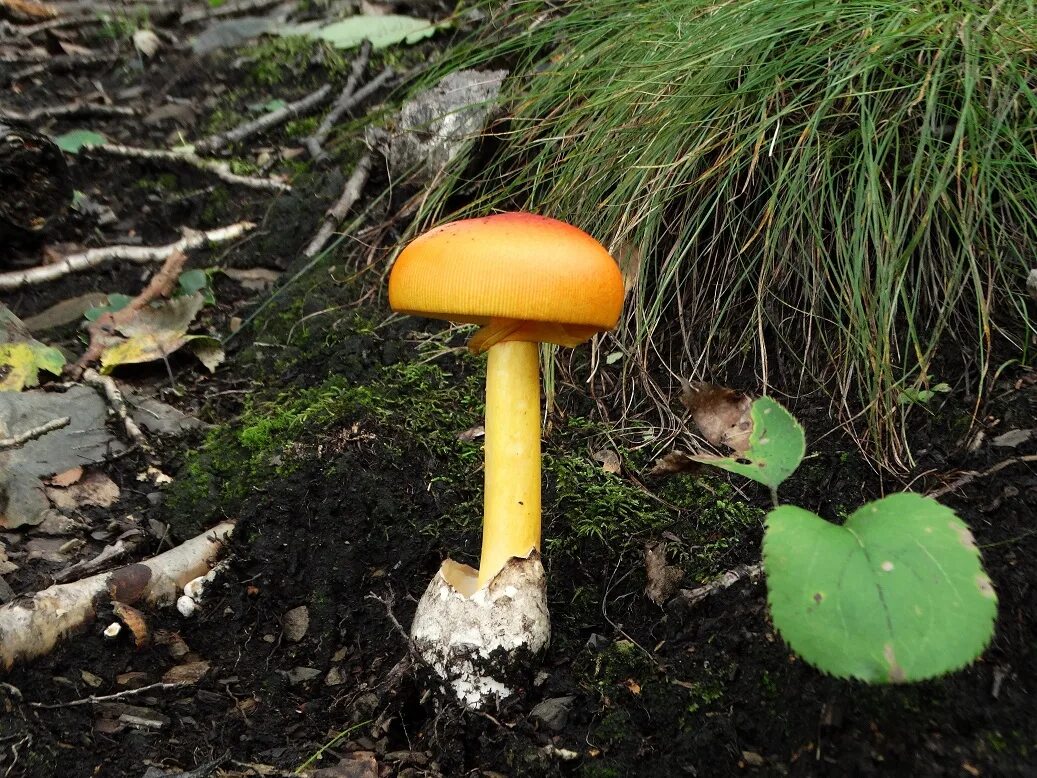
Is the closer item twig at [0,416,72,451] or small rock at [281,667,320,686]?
small rock at [281,667,320,686]

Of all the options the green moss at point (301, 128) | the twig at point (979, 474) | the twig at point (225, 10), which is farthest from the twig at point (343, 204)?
the twig at point (225, 10)

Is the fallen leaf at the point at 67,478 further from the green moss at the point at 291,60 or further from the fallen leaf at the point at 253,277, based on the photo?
the green moss at the point at 291,60

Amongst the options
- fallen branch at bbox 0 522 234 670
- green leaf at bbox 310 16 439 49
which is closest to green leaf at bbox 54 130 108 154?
green leaf at bbox 310 16 439 49

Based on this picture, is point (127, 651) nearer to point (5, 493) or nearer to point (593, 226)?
point (5, 493)

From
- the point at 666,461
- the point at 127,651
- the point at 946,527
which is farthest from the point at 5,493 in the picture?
the point at 946,527

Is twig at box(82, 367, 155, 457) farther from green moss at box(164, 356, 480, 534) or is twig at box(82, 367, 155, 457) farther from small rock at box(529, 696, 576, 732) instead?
small rock at box(529, 696, 576, 732)
